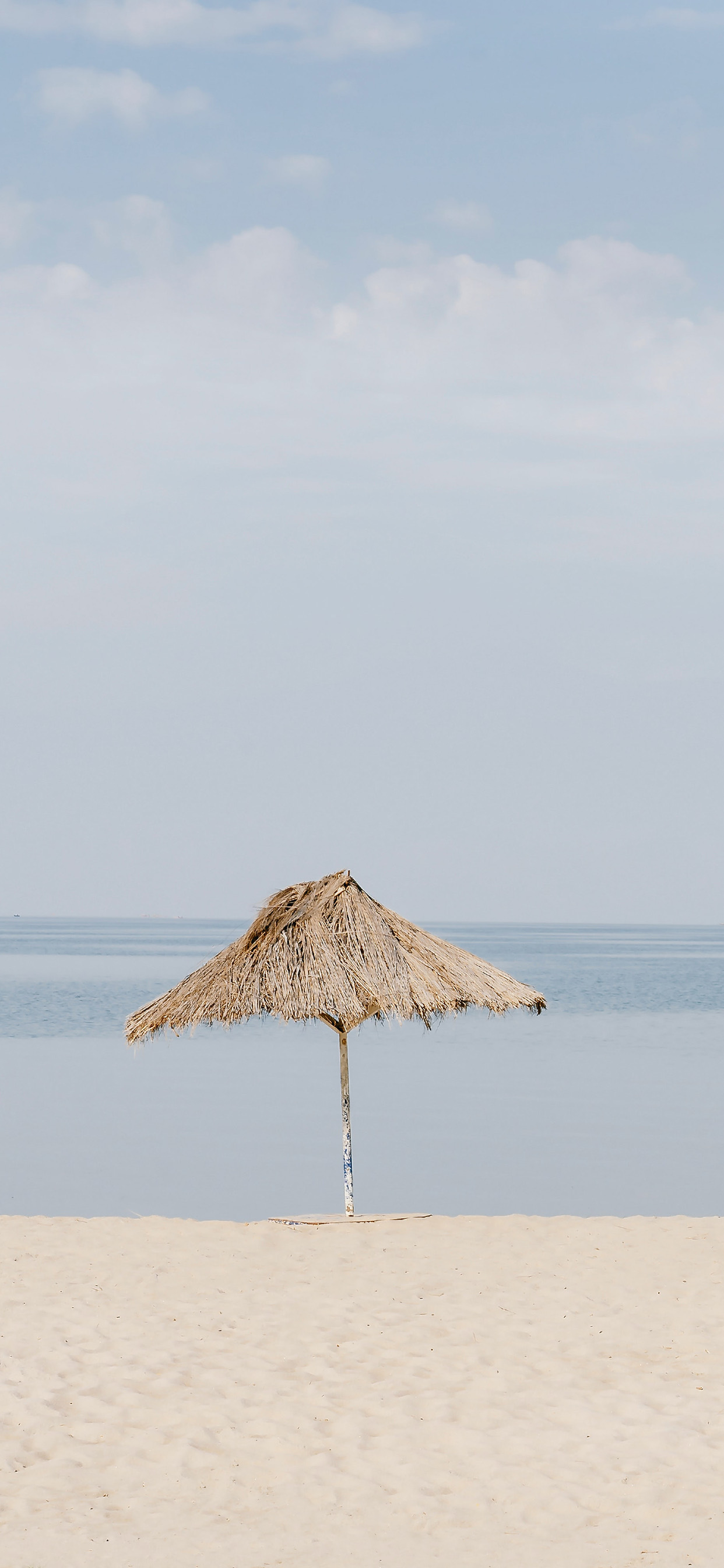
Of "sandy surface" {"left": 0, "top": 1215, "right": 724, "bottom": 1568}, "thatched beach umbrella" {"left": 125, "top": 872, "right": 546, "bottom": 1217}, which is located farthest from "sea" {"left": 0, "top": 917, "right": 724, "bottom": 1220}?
"sandy surface" {"left": 0, "top": 1215, "right": 724, "bottom": 1568}

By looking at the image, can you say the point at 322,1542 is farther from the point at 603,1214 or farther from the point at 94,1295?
the point at 603,1214

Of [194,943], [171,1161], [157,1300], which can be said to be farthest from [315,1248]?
[194,943]

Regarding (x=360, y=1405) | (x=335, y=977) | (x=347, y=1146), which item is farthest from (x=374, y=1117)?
(x=360, y=1405)

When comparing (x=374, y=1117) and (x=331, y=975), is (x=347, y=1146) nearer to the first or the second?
(x=331, y=975)

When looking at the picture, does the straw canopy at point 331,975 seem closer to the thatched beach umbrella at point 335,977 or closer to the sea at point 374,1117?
the thatched beach umbrella at point 335,977

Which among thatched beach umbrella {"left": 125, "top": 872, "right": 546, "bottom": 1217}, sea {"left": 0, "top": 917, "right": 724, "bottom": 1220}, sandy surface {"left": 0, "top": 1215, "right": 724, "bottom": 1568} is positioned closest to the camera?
sandy surface {"left": 0, "top": 1215, "right": 724, "bottom": 1568}

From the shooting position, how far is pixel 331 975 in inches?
383

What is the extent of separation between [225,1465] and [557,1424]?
1.38 metres

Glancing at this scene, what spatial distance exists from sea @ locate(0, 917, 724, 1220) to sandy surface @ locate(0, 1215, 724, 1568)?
351 cm

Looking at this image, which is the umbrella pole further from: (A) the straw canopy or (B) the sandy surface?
(B) the sandy surface

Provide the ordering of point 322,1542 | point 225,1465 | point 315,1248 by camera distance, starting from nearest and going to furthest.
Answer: point 322,1542
point 225,1465
point 315,1248

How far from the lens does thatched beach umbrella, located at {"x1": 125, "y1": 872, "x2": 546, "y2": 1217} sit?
9711 millimetres

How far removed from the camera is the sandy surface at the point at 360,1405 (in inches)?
174

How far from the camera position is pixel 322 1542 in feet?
14.3
